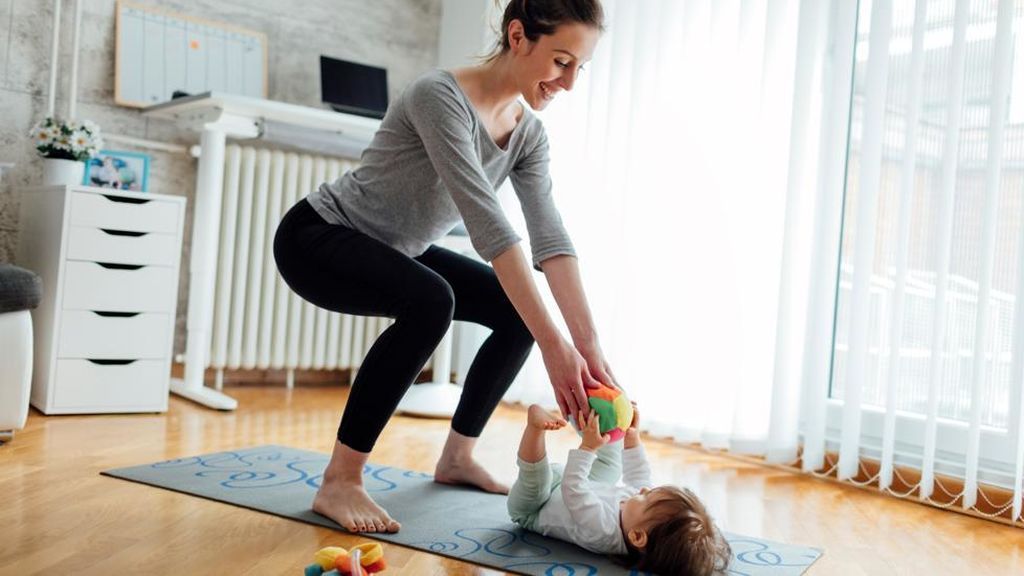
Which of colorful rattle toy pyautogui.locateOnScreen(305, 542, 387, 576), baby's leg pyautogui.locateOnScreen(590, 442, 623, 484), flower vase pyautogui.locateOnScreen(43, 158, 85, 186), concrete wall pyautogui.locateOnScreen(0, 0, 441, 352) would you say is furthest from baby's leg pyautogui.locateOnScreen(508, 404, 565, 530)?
concrete wall pyautogui.locateOnScreen(0, 0, 441, 352)

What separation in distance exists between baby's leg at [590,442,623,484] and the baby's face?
144 mm

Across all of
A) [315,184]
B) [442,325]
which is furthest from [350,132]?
[442,325]

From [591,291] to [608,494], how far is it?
161 cm

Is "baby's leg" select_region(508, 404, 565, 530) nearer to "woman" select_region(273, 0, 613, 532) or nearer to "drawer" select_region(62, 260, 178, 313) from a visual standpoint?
"woman" select_region(273, 0, 613, 532)

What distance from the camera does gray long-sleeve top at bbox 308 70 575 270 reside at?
5.34 feet

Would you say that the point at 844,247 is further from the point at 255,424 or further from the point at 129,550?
the point at 129,550

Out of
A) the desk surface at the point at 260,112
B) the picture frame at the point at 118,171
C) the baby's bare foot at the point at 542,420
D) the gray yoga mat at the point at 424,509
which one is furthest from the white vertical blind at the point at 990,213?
the picture frame at the point at 118,171

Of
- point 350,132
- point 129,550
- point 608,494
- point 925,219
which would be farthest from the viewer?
point 350,132

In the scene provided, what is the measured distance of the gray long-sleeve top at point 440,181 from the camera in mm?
1629

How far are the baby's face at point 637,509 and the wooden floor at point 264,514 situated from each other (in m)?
0.23

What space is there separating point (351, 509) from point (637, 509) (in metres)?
0.49

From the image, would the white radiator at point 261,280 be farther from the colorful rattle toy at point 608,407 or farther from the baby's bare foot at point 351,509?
the colorful rattle toy at point 608,407

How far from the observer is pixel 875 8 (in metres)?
2.60

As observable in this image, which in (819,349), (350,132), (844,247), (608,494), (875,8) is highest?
(875,8)
